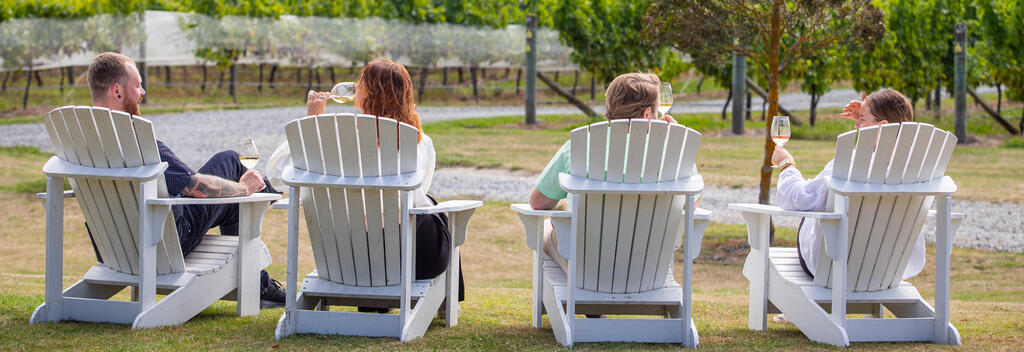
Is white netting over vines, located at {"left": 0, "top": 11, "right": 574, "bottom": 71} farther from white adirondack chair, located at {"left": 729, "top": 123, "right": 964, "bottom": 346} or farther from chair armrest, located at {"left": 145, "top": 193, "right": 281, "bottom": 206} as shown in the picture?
white adirondack chair, located at {"left": 729, "top": 123, "right": 964, "bottom": 346}

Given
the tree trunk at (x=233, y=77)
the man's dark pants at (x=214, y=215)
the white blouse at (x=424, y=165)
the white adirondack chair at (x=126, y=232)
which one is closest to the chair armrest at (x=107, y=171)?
the white adirondack chair at (x=126, y=232)

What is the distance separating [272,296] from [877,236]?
285 centimetres

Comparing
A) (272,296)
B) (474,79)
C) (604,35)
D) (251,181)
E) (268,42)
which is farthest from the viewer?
(474,79)

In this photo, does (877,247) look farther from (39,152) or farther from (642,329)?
(39,152)

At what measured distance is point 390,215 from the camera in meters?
3.69

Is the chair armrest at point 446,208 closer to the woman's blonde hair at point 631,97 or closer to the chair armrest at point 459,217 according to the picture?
the chair armrest at point 459,217

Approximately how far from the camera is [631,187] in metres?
3.51

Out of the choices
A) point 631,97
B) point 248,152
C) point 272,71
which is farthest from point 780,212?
point 272,71

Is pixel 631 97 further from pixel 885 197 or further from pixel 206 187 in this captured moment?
pixel 206 187

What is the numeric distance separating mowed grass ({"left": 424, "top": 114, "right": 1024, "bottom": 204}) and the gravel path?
42 centimetres

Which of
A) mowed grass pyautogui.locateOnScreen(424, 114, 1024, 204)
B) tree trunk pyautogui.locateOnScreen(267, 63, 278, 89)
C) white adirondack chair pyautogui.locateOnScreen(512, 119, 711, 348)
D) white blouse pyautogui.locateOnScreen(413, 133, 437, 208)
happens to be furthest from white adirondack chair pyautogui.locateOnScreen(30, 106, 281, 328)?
tree trunk pyautogui.locateOnScreen(267, 63, 278, 89)

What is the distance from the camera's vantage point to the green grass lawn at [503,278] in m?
3.69

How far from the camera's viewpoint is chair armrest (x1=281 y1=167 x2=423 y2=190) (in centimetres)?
354

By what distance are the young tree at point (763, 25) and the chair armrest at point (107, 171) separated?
472cm
